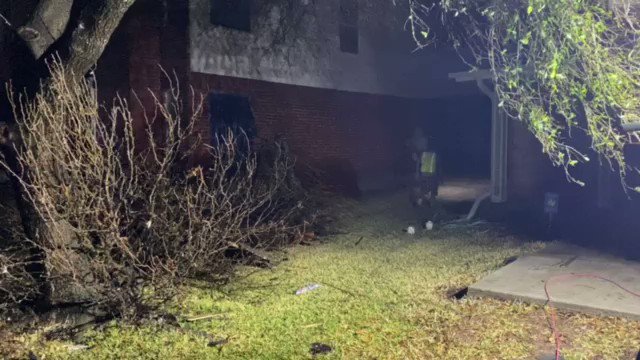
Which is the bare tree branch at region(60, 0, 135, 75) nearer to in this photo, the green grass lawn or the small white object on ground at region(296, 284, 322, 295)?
the green grass lawn

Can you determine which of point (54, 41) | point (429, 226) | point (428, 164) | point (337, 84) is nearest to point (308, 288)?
point (54, 41)

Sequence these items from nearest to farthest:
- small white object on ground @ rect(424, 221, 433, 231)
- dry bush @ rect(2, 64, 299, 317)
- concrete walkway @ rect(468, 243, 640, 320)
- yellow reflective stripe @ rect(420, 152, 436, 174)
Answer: dry bush @ rect(2, 64, 299, 317) → concrete walkway @ rect(468, 243, 640, 320) → small white object on ground @ rect(424, 221, 433, 231) → yellow reflective stripe @ rect(420, 152, 436, 174)

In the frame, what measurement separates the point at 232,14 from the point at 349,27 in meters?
4.36

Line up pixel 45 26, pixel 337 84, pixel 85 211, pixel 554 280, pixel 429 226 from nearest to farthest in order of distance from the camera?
pixel 85 211, pixel 45 26, pixel 554 280, pixel 429 226, pixel 337 84

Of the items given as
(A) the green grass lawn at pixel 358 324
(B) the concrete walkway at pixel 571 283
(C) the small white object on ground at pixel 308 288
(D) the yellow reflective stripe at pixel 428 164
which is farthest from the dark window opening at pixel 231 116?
(B) the concrete walkway at pixel 571 283

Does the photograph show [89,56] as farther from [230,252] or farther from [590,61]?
[590,61]

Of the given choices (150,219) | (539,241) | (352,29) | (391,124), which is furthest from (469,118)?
(150,219)

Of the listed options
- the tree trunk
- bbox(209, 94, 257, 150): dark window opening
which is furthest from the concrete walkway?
bbox(209, 94, 257, 150): dark window opening

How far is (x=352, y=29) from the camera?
593 inches

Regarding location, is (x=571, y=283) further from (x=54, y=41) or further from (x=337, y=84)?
(x=337, y=84)

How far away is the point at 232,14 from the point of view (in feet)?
39.1

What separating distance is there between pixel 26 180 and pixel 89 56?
1.44 meters

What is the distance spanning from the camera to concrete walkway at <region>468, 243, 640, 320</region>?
527cm

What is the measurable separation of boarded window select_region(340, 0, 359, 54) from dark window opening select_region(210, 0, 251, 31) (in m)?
3.50
